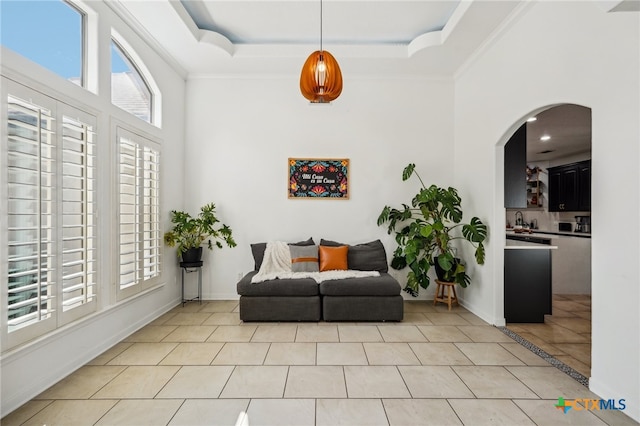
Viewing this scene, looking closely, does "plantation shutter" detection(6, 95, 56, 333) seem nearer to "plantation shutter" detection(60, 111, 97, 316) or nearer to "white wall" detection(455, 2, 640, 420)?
"plantation shutter" detection(60, 111, 97, 316)

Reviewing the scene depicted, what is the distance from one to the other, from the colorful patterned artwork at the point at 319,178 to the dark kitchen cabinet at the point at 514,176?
2.06m

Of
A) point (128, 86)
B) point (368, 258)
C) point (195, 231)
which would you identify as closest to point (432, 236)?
point (368, 258)

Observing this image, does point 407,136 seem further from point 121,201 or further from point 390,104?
point 121,201

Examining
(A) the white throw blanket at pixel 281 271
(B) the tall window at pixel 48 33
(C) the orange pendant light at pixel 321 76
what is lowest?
(A) the white throw blanket at pixel 281 271

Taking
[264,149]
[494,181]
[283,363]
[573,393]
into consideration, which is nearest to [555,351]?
[573,393]

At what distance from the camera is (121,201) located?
325cm

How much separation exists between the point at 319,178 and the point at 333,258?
1247 millimetres

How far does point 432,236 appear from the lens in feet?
13.6

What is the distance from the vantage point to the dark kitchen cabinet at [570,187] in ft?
20.3

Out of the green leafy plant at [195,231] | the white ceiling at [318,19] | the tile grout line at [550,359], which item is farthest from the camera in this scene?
the green leafy plant at [195,231]

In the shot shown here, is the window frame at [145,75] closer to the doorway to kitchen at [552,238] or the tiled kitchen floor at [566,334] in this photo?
the doorway to kitchen at [552,238]

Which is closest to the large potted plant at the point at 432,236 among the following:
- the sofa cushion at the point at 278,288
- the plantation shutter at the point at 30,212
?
the sofa cushion at the point at 278,288

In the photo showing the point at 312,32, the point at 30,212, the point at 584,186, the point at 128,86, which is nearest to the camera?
the point at 30,212

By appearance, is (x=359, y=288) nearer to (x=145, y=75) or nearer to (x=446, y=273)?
(x=446, y=273)
